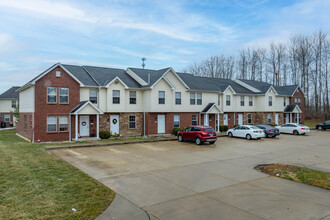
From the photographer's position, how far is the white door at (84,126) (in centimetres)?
2356

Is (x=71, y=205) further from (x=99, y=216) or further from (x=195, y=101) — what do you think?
(x=195, y=101)

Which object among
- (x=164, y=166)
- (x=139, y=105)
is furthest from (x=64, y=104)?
(x=164, y=166)

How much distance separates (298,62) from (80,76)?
54476 mm

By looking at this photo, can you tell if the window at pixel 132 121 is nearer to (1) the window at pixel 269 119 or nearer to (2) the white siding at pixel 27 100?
(2) the white siding at pixel 27 100

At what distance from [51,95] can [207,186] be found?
1783 cm

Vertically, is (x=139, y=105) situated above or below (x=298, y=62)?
below

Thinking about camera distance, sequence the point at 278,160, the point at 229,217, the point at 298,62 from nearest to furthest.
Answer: the point at 229,217, the point at 278,160, the point at 298,62

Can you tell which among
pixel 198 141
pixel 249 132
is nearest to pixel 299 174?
pixel 198 141

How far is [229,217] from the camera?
6.50 metres

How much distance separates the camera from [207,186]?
925 cm

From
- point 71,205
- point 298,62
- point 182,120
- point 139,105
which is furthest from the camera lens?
point 298,62

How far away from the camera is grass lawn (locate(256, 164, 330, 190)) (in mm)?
9866

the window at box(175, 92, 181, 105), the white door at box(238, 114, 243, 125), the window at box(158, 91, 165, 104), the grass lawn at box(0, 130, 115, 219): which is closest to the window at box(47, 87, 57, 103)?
the window at box(158, 91, 165, 104)

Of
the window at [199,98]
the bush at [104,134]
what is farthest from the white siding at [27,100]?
the window at [199,98]
